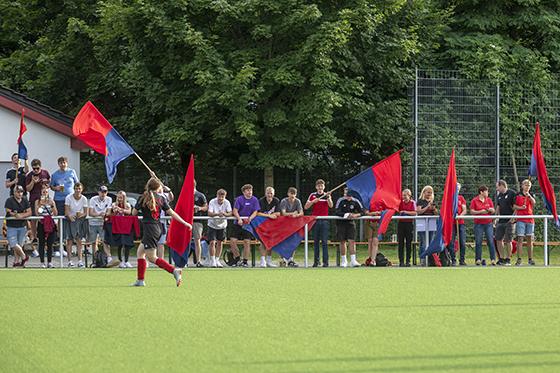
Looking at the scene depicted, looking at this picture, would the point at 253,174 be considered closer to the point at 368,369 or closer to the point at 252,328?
the point at 252,328

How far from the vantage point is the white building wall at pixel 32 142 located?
34812 millimetres

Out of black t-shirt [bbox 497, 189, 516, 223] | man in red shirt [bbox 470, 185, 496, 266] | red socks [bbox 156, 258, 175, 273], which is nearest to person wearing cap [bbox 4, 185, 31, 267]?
red socks [bbox 156, 258, 175, 273]

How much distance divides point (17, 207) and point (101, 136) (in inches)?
96.8

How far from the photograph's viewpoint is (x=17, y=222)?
88.1 feet

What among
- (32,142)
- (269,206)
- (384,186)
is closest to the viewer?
(384,186)

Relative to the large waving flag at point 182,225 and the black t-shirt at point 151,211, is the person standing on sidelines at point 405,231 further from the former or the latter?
the black t-shirt at point 151,211

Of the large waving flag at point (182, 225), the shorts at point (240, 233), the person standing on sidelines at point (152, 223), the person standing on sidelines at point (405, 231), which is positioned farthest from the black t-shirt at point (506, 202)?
the person standing on sidelines at point (152, 223)

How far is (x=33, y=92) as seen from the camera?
42062mm

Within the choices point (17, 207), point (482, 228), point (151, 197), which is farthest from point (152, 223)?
point (482, 228)

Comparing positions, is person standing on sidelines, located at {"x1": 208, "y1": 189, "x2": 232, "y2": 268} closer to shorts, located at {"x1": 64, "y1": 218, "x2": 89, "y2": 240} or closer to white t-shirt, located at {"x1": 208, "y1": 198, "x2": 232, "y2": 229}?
white t-shirt, located at {"x1": 208, "y1": 198, "x2": 232, "y2": 229}

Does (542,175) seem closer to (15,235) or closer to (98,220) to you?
(98,220)

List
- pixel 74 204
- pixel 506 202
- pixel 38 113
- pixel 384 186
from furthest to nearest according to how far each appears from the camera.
A: 1. pixel 38 113
2. pixel 506 202
3. pixel 384 186
4. pixel 74 204

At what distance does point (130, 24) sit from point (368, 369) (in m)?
28.3

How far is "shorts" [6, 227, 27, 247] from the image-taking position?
2678 cm
